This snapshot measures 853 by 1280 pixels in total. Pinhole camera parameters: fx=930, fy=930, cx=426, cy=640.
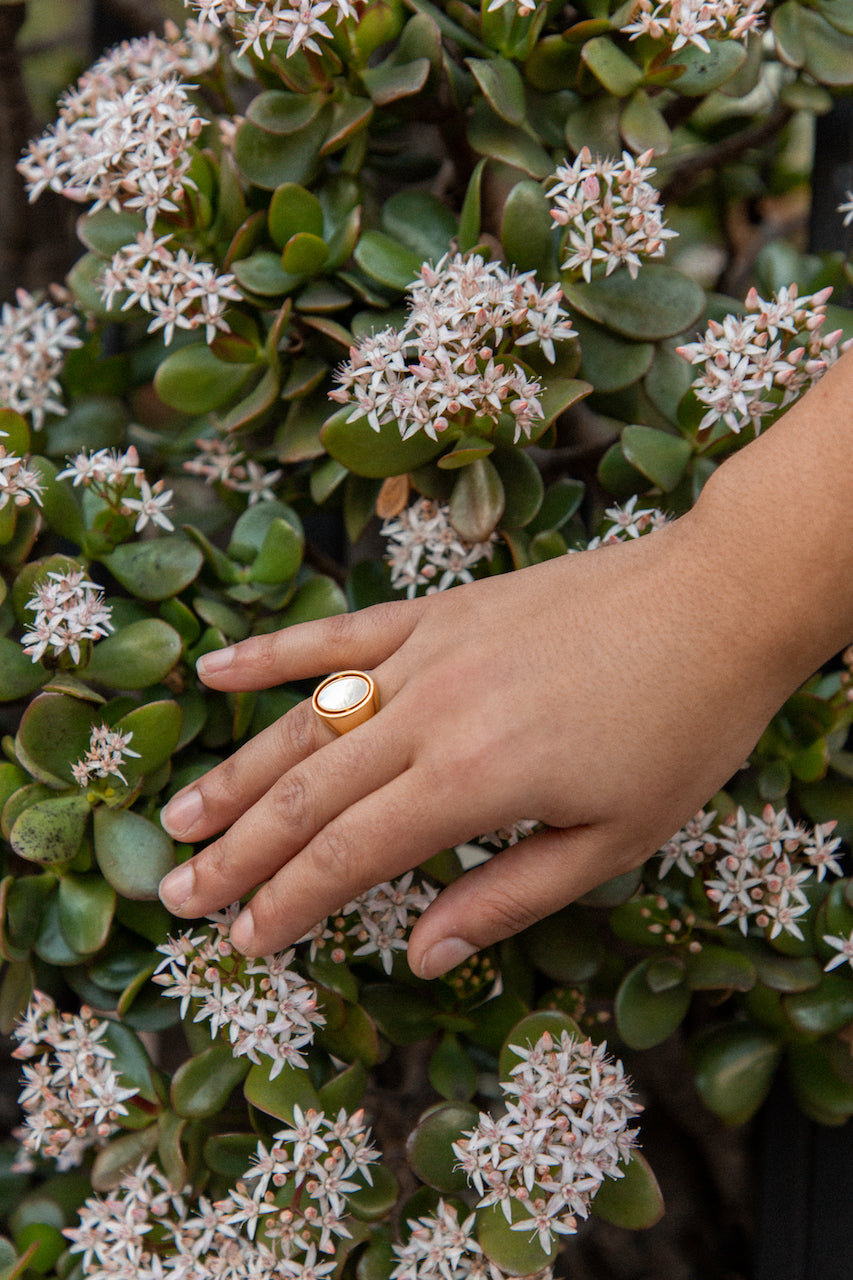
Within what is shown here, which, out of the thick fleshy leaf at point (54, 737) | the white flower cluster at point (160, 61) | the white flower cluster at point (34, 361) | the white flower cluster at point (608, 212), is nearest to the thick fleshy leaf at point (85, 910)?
the thick fleshy leaf at point (54, 737)

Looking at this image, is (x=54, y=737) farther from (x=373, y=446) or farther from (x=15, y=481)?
(x=373, y=446)

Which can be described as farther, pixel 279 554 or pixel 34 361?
pixel 34 361

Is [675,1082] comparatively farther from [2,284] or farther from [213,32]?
[2,284]

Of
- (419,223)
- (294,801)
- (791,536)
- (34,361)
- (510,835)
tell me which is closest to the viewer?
(791,536)

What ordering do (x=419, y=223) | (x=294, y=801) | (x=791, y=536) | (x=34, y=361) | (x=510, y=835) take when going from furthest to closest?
(x=34, y=361), (x=419, y=223), (x=510, y=835), (x=294, y=801), (x=791, y=536)

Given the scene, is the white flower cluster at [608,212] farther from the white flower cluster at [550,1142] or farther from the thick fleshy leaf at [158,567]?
the white flower cluster at [550,1142]

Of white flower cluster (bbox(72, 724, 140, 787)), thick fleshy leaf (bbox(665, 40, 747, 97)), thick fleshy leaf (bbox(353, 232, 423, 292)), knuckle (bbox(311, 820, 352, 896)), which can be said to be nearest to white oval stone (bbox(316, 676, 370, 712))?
knuckle (bbox(311, 820, 352, 896))

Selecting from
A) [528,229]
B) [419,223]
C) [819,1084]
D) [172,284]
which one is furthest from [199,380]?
[819,1084]
